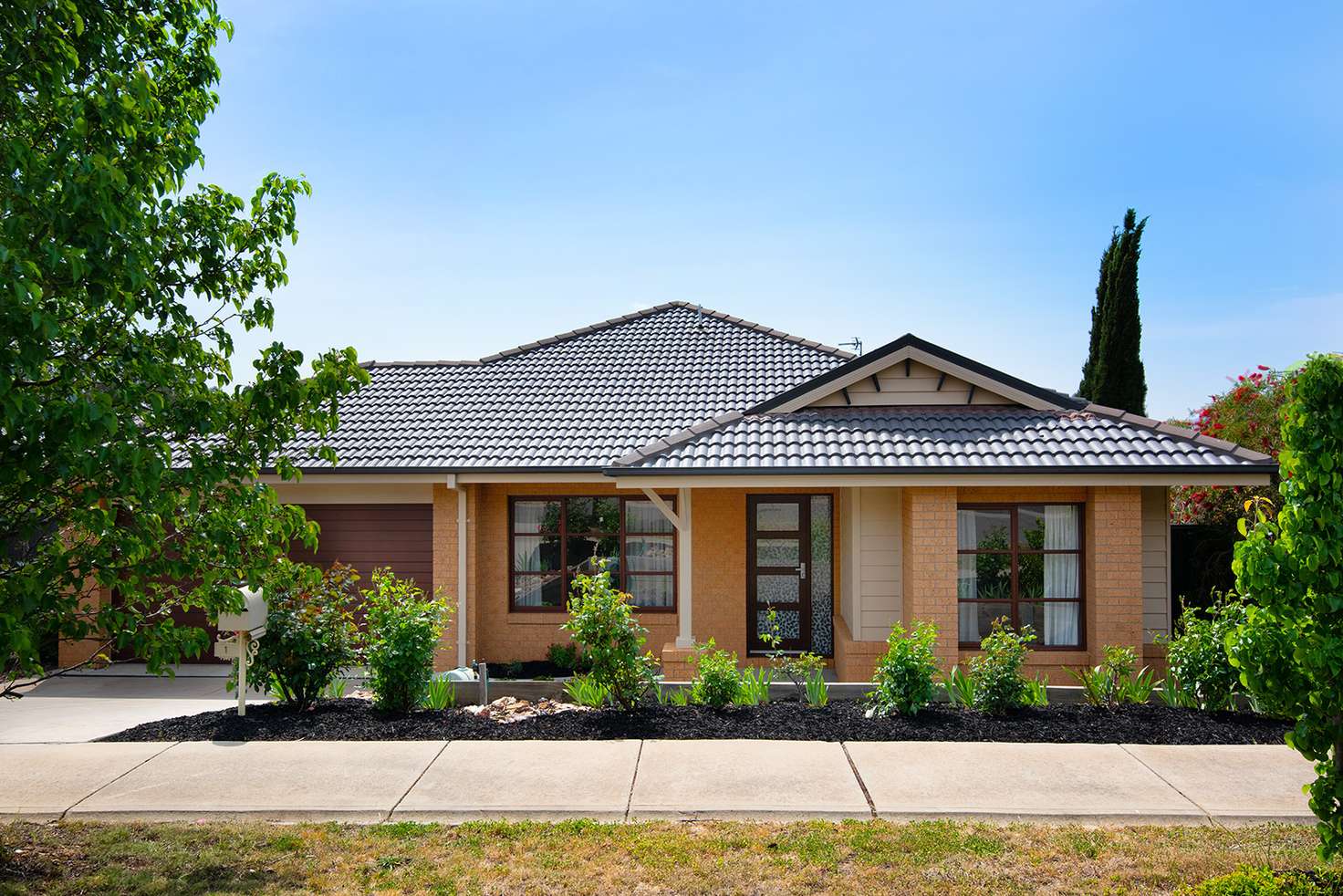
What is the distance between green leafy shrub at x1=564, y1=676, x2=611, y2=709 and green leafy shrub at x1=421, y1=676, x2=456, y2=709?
1206 mm

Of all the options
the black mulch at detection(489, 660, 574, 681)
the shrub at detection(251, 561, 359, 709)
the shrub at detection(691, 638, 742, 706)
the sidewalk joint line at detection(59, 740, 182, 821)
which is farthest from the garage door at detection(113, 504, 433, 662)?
the shrub at detection(691, 638, 742, 706)

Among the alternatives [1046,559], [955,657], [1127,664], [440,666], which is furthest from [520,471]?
[1127,664]

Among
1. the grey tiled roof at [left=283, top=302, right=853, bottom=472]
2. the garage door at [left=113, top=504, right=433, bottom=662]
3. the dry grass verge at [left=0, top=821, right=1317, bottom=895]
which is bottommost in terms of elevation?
the dry grass verge at [left=0, top=821, right=1317, bottom=895]

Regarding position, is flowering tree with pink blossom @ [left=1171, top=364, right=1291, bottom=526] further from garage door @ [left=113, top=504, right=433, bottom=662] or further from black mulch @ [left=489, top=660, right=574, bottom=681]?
A: garage door @ [left=113, top=504, right=433, bottom=662]

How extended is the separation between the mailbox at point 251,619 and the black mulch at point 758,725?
0.88 meters

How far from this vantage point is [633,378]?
53.6ft

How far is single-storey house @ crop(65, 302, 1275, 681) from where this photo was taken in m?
11.1

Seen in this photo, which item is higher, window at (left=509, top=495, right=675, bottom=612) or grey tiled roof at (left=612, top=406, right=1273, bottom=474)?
grey tiled roof at (left=612, top=406, right=1273, bottom=474)

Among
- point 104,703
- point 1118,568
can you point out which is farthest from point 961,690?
point 104,703

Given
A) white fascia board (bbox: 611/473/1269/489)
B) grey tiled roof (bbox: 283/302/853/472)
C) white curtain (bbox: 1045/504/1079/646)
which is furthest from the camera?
grey tiled roof (bbox: 283/302/853/472)

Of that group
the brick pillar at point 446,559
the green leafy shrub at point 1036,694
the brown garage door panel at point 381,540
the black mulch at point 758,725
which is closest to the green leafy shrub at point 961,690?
the black mulch at point 758,725

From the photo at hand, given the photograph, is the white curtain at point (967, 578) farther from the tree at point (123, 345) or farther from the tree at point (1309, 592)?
the tree at point (123, 345)

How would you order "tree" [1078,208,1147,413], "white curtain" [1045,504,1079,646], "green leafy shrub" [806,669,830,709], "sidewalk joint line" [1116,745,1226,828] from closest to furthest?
"sidewalk joint line" [1116,745,1226,828] → "green leafy shrub" [806,669,830,709] → "white curtain" [1045,504,1079,646] → "tree" [1078,208,1147,413]

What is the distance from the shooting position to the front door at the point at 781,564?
1349 cm
